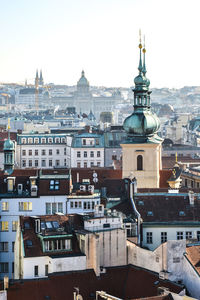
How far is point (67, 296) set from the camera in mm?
54938

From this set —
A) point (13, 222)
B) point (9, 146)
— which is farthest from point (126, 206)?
point (9, 146)

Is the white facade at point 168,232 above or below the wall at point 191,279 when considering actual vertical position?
above

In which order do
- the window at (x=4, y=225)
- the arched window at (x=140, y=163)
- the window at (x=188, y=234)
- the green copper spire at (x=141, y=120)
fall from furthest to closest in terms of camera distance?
the arched window at (x=140, y=163), the green copper spire at (x=141, y=120), the window at (x=4, y=225), the window at (x=188, y=234)

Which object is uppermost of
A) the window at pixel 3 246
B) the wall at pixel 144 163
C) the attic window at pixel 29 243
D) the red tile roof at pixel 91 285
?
the wall at pixel 144 163

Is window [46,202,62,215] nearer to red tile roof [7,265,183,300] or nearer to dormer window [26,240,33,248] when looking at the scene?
dormer window [26,240,33,248]

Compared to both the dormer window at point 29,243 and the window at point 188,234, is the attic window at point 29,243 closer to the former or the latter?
the dormer window at point 29,243

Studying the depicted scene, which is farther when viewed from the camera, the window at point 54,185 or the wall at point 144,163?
the wall at point 144,163

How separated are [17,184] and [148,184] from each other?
16.7m

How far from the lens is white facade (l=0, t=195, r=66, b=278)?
7175 centimetres

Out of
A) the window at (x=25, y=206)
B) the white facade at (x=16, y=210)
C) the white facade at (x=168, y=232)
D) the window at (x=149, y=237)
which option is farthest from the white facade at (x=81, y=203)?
the window at (x=149, y=237)

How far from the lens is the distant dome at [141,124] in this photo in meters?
87.6

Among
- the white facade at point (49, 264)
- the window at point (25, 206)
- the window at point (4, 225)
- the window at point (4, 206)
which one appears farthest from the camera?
the window at point (4, 206)

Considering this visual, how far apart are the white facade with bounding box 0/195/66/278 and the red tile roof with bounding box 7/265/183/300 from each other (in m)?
14.0

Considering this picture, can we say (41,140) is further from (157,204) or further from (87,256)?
(87,256)
